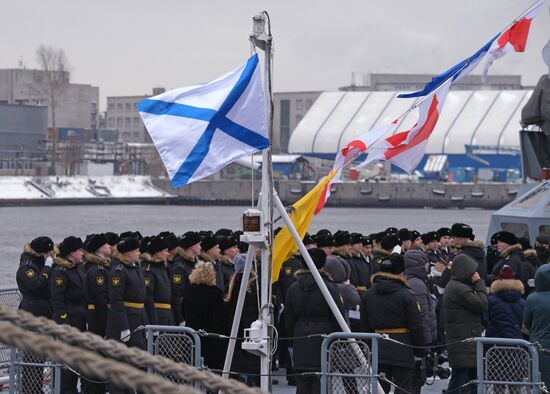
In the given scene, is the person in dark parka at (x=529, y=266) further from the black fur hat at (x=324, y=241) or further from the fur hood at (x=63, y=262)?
the fur hood at (x=63, y=262)

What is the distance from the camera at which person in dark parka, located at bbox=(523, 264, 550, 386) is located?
8500 mm

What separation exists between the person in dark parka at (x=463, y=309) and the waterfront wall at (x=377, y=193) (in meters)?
105

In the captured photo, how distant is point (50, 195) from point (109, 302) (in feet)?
339

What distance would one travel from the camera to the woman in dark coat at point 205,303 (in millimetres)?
9484

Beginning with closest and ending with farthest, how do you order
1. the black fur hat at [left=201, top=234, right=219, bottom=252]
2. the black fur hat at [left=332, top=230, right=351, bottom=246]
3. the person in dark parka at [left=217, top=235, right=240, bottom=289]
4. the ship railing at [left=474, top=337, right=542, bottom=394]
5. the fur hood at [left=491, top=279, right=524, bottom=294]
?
the ship railing at [left=474, top=337, right=542, bottom=394]
the fur hood at [left=491, top=279, right=524, bottom=294]
the black fur hat at [left=201, top=234, right=219, bottom=252]
the person in dark parka at [left=217, top=235, right=240, bottom=289]
the black fur hat at [left=332, top=230, right=351, bottom=246]

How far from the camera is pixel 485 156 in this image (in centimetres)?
11925

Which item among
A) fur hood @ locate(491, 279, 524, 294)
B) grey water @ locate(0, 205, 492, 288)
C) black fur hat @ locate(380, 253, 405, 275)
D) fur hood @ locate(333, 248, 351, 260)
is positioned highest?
black fur hat @ locate(380, 253, 405, 275)

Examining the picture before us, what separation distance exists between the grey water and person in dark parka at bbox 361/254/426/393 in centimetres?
4396

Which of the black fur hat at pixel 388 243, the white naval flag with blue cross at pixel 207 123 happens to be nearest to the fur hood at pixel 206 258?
the black fur hat at pixel 388 243

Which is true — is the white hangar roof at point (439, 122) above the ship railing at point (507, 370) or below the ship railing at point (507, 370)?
above

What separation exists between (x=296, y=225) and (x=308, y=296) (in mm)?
606

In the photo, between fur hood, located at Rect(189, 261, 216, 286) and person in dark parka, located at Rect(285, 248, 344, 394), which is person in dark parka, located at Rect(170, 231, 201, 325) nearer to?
fur hood, located at Rect(189, 261, 216, 286)

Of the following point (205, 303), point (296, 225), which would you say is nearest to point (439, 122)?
point (205, 303)

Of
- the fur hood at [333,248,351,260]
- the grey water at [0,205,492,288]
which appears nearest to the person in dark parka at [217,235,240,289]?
the fur hood at [333,248,351,260]
